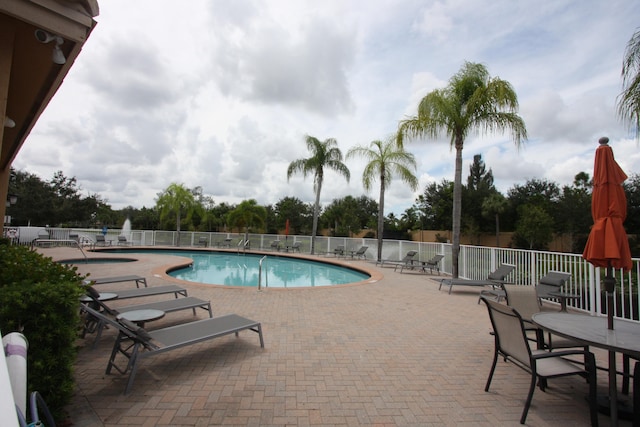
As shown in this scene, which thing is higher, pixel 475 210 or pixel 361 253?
pixel 475 210

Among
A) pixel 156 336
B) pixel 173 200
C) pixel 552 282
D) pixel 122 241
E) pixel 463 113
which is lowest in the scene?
pixel 156 336

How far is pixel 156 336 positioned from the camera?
10.7 ft

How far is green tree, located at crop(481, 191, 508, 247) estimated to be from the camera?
3231 cm

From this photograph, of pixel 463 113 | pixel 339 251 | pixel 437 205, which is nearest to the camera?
pixel 463 113

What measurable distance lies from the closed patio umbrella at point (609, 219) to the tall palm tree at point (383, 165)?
11889 mm

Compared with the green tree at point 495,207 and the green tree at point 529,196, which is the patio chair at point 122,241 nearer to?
the green tree at point 495,207

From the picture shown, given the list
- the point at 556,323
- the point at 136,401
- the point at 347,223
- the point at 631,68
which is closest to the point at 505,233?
the point at 347,223

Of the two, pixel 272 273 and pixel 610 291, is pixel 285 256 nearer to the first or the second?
pixel 272 273

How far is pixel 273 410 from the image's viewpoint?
2.50 meters

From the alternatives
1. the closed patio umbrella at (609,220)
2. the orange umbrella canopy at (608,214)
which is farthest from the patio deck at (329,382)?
the orange umbrella canopy at (608,214)

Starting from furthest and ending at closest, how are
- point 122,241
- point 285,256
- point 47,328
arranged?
point 122,241 → point 285,256 → point 47,328

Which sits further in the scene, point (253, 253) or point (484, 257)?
point (253, 253)

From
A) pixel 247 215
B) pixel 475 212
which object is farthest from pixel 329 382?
pixel 475 212

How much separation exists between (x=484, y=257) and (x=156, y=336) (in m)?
8.82
